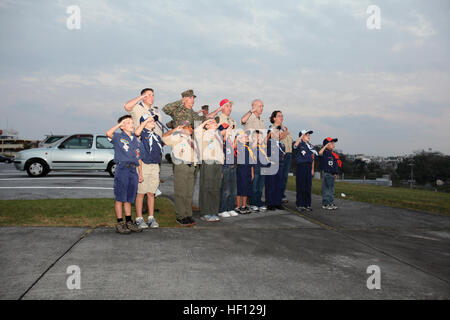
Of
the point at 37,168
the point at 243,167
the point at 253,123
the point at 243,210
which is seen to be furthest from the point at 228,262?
the point at 37,168

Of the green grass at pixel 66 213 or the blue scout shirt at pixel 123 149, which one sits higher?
the blue scout shirt at pixel 123 149

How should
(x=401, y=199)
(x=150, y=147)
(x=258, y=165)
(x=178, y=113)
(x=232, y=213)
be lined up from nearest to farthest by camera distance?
(x=150, y=147) → (x=178, y=113) → (x=232, y=213) → (x=258, y=165) → (x=401, y=199)

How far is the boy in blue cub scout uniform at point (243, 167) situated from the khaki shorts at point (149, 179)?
1878mm

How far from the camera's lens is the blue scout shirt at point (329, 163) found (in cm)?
740

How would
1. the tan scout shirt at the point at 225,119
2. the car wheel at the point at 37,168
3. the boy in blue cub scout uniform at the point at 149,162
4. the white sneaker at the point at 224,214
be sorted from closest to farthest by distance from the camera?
the boy in blue cub scout uniform at the point at 149,162 → the white sneaker at the point at 224,214 → the tan scout shirt at the point at 225,119 → the car wheel at the point at 37,168

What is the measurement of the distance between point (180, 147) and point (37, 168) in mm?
10004

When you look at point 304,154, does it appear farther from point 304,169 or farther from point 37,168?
point 37,168

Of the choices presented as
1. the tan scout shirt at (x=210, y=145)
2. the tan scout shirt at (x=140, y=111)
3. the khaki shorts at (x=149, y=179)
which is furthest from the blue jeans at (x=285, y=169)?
the tan scout shirt at (x=140, y=111)

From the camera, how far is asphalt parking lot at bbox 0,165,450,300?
8.68 ft

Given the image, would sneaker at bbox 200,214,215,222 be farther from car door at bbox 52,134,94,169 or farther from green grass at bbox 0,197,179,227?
car door at bbox 52,134,94,169

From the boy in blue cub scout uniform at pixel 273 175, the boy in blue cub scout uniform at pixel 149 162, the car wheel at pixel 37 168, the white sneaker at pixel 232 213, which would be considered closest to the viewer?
the boy in blue cub scout uniform at pixel 149 162

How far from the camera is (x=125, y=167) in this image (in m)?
4.43

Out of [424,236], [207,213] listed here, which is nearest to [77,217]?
[207,213]

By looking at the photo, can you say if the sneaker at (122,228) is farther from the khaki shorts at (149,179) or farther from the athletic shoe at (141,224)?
the khaki shorts at (149,179)
